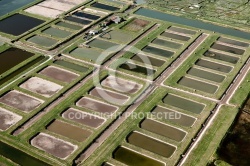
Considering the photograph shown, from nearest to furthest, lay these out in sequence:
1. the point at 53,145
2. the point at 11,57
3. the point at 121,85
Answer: the point at 53,145, the point at 121,85, the point at 11,57

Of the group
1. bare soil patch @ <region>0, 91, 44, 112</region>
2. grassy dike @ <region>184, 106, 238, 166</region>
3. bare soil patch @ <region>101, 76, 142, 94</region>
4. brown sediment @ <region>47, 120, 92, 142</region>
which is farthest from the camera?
bare soil patch @ <region>101, 76, 142, 94</region>

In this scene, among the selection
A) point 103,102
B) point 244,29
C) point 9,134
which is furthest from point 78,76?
point 244,29

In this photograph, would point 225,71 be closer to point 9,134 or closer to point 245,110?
point 245,110

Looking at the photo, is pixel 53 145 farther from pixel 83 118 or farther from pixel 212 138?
pixel 212 138

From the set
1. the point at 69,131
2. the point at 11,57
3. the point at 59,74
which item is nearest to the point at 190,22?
the point at 59,74

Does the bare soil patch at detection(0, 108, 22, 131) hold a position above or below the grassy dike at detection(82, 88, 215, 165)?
above

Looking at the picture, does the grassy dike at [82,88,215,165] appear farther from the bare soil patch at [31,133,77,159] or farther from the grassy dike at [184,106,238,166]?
the bare soil patch at [31,133,77,159]

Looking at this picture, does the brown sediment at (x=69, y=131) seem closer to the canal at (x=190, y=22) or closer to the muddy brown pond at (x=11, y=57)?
the muddy brown pond at (x=11, y=57)

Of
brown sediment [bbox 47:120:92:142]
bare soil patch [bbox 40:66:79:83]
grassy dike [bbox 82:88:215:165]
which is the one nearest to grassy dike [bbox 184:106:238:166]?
grassy dike [bbox 82:88:215:165]

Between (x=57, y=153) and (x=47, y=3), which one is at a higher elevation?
(x=47, y=3)

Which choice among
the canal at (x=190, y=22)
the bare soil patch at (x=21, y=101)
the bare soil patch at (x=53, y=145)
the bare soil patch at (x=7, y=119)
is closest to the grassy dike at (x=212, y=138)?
the bare soil patch at (x=53, y=145)

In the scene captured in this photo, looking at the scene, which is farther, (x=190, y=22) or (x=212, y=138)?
(x=190, y=22)
